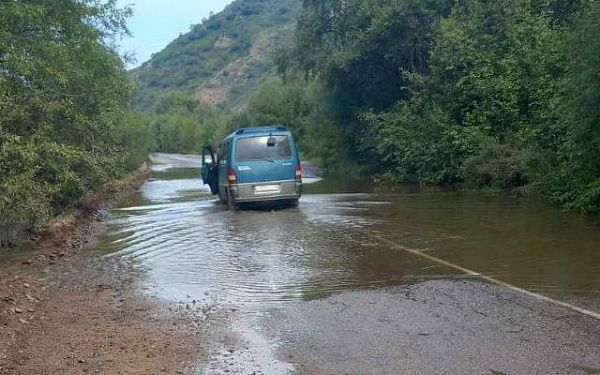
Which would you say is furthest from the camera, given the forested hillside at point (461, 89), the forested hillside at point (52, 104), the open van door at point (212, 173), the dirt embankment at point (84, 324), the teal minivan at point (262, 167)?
the open van door at point (212, 173)

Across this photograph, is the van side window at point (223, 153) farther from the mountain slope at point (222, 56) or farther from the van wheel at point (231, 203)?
the mountain slope at point (222, 56)

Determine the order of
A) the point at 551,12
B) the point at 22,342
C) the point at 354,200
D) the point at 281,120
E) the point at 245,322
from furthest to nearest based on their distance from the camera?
1. the point at 281,120
2. the point at 551,12
3. the point at 354,200
4. the point at 245,322
5. the point at 22,342

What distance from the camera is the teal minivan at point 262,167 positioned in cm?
1831

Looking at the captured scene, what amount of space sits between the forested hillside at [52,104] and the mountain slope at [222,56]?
108 metres

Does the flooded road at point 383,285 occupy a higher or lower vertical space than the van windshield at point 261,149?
lower

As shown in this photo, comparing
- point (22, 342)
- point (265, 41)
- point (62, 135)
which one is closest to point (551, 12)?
point (62, 135)

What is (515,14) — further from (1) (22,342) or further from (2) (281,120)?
(2) (281,120)

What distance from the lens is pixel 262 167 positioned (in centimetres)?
1831

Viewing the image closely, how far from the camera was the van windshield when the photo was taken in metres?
18.4

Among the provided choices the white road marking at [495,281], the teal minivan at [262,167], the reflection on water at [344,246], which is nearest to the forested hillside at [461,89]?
the reflection on water at [344,246]

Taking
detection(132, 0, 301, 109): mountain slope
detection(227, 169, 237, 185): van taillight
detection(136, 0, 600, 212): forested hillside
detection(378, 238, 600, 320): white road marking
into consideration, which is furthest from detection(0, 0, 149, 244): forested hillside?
detection(132, 0, 301, 109): mountain slope

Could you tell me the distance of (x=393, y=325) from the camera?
7.02m

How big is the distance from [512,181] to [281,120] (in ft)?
148

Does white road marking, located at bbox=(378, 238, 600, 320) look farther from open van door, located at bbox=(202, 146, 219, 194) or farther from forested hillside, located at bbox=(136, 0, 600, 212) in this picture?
open van door, located at bbox=(202, 146, 219, 194)
